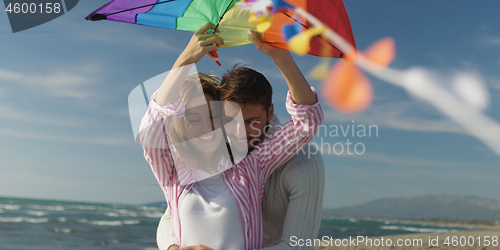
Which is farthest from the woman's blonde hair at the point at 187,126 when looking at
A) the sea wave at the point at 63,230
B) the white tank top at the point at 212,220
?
the sea wave at the point at 63,230

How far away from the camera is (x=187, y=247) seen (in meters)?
1.86

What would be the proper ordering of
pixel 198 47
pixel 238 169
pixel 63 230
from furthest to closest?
pixel 63 230, pixel 238 169, pixel 198 47

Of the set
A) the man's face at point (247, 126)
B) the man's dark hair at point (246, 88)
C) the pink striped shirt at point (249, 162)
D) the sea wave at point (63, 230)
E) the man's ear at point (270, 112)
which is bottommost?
the sea wave at point (63, 230)

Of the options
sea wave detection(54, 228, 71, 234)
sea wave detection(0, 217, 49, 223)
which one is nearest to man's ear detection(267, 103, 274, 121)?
sea wave detection(54, 228, 71, 234)

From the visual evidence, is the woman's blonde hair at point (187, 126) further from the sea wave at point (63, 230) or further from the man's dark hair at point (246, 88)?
the sea wave at point (63, 230)

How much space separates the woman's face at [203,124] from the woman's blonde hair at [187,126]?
0.02 metres

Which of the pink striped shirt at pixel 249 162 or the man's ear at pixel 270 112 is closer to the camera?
the pink striped shirt at pixel 249 162

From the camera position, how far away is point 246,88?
208 centimetres

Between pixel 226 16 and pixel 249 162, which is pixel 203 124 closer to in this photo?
pixel 249 162

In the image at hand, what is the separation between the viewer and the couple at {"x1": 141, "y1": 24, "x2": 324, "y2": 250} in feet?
5.85

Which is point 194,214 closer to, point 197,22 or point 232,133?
point 232,133

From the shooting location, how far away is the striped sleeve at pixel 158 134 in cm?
171

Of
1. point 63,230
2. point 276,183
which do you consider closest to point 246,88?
point 276,183

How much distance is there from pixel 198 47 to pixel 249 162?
0.68 meters
